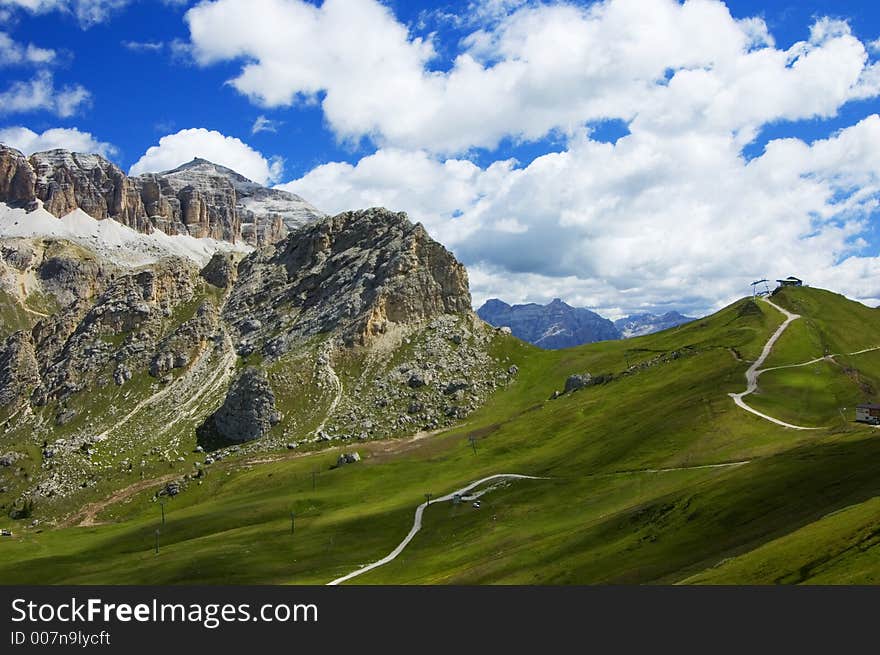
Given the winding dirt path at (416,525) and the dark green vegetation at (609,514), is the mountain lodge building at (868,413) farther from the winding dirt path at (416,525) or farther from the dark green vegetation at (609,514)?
the winding dirt path at (416,525)

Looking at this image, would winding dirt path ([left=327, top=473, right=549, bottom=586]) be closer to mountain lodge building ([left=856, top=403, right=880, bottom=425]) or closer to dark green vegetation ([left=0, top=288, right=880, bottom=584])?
dark green vegetation ([left=0, top=288, right=880, bottom=584])

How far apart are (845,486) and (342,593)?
63.5 meters

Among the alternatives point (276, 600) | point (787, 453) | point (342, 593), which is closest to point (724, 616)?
point (342, 593)

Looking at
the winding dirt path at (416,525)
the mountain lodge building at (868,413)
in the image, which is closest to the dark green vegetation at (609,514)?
the winding dirt path at (416,525)

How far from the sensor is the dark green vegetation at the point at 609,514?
74875 millimetres

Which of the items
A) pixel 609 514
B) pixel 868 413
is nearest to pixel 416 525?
pixel 609 514

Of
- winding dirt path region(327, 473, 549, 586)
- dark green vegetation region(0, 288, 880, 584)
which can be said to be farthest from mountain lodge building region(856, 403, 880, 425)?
winding dirt path region(327, 473, 549, 586)

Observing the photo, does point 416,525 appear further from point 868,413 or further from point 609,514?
point 868,413

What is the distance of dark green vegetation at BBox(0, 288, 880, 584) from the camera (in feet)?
246

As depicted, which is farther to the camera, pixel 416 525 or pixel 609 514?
pixel 416 525

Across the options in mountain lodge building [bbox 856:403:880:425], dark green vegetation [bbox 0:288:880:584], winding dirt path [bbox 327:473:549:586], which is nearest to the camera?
dark green vegetation [bbox 0:288:880:584]

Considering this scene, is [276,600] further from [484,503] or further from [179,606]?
[484,503]

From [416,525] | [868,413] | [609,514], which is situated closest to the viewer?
[609,514]

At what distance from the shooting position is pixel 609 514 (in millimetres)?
115125
